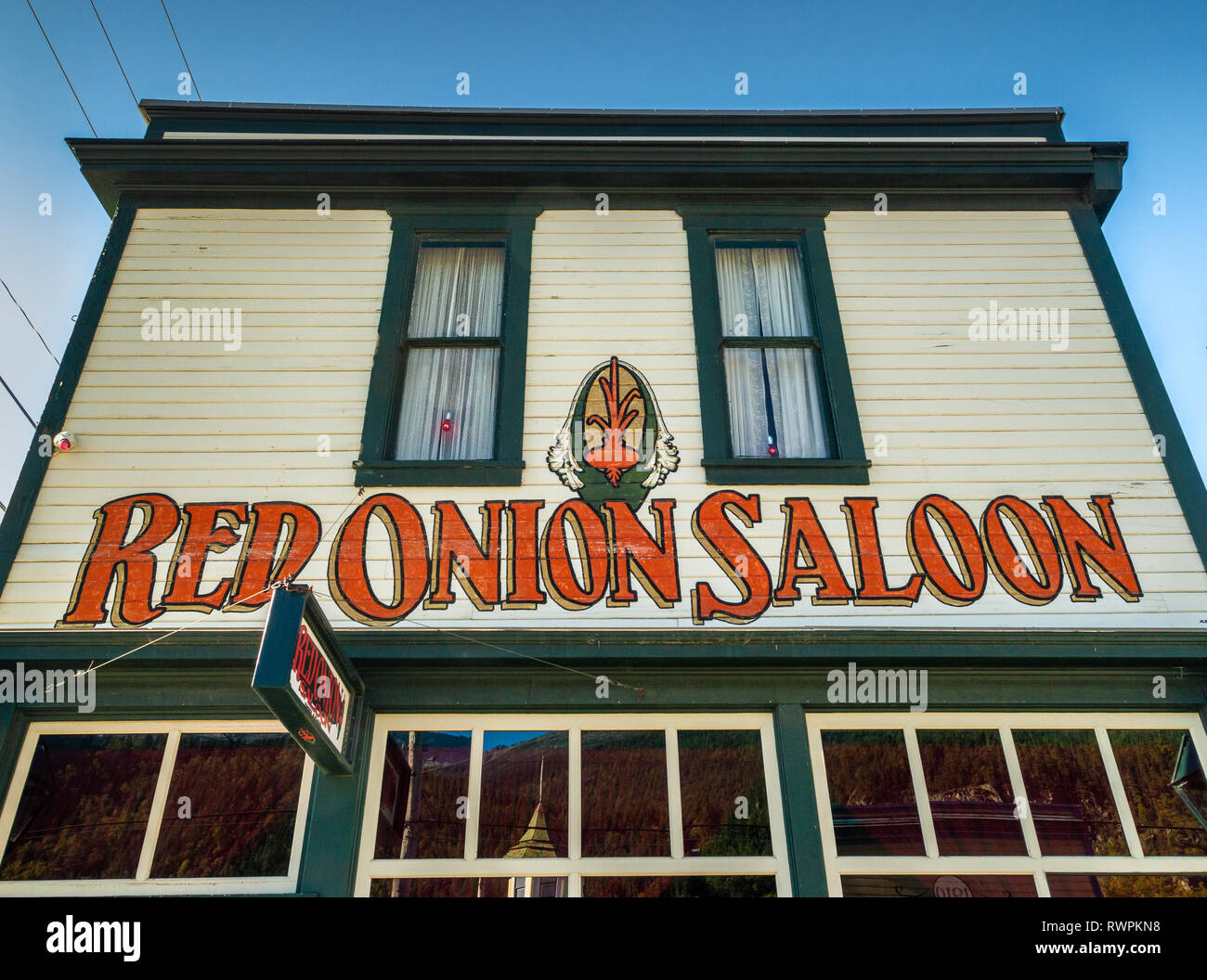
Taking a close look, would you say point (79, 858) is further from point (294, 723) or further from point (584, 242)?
point (584, 242)

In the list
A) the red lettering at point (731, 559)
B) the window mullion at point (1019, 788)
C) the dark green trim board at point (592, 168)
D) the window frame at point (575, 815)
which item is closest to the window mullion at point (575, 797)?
the window frame at point (575, 815)

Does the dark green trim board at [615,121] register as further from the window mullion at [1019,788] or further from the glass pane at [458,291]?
the window mullion at [1019,788]

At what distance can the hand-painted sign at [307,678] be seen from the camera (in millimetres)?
4070

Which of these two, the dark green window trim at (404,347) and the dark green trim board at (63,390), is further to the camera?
the dark green window trim at (404,347)

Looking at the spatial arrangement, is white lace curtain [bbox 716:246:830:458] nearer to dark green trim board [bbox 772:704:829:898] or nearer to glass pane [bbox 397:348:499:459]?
glass pane [bbox 397:348:499:459]

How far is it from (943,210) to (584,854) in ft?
19.6

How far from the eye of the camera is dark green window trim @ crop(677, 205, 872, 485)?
20.6 ft

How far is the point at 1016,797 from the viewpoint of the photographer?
531cm

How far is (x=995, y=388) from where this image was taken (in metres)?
6.70

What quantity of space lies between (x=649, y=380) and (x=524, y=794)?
10.0 ft

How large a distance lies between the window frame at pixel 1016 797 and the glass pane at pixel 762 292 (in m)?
3.13

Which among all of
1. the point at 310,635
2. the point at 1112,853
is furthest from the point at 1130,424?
the point at 310,635

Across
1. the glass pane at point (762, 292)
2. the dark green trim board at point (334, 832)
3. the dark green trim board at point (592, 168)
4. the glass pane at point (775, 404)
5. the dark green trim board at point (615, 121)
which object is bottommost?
the dark green trim board at point (334, 832)

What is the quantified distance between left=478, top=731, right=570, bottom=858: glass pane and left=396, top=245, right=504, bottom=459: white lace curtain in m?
2.11
